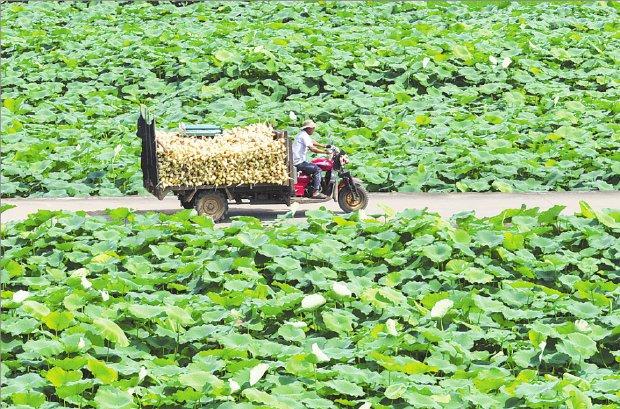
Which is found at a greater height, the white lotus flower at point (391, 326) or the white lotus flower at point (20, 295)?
the white lotus flower at point (20, 295)

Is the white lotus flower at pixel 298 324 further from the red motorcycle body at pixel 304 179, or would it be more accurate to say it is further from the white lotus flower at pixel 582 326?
the red motorcycle body at pixel 304 179

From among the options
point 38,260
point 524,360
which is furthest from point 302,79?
point 524,360

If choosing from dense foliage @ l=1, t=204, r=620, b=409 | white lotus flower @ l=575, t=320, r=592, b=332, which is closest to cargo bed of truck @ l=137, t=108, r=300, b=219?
dense foliage @ l=1, t=204, r=620, b=409

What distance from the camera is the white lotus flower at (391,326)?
11.3 m

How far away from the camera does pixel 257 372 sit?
10414mm

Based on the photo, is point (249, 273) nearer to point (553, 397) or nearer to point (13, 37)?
point (553, 397)

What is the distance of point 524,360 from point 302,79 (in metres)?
11.7

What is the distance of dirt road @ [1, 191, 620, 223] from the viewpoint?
16344 mm

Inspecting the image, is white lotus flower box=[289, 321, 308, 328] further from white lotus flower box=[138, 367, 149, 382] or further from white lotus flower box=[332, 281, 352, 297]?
white lotus flower box=[138, 367, 149, 382]

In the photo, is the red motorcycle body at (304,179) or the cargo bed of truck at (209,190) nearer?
the cargo bed of truck at (209,190)

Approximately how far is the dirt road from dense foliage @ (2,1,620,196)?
37 cm

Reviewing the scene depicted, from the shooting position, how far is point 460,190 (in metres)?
17.8

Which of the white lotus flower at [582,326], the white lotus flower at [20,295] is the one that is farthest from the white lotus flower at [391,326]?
the white lotus flower at [20,295]

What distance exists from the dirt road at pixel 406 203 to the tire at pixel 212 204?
1.87 feet
